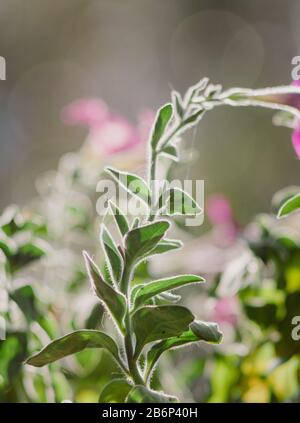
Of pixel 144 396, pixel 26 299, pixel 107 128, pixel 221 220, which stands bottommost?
pixel 144 396

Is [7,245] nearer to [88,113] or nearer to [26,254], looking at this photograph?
[26,254]

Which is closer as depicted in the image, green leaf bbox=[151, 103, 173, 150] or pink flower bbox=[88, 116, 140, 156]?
green leaf bbox=[151, 103, 173, 150]

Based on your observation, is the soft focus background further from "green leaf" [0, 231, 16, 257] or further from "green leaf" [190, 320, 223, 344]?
"green leaf" [190, 320, 223, 344]

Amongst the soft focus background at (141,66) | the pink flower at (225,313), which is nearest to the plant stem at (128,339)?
the pink flower at (225,313)

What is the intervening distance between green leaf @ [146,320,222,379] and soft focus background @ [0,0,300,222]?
1.61 meters

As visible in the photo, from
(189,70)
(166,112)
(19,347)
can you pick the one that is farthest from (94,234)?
(189,70)

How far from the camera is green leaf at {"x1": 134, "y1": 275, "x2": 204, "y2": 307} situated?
17.0 inches

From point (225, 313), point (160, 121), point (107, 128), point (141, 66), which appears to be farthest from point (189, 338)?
point (141, 66)

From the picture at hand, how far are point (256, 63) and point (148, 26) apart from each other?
575 mm

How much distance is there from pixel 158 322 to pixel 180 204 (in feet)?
0.25

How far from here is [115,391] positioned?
45 cm

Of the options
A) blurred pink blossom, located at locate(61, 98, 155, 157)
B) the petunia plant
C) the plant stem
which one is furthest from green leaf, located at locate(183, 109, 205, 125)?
blurred pink blossom, located at locate(61, 98, 155, 157)

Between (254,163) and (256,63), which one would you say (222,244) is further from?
(256,63)

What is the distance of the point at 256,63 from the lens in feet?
9.72
